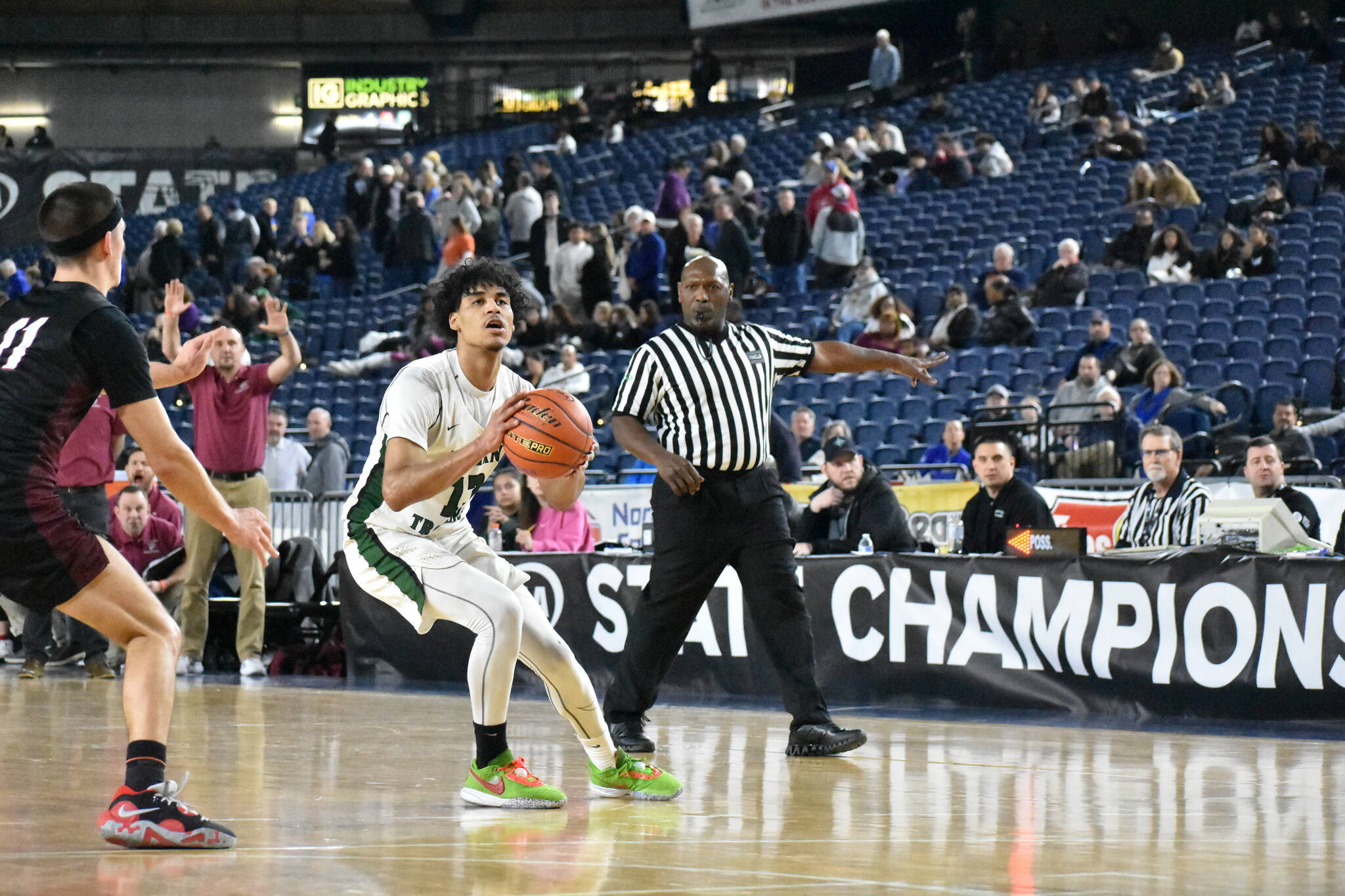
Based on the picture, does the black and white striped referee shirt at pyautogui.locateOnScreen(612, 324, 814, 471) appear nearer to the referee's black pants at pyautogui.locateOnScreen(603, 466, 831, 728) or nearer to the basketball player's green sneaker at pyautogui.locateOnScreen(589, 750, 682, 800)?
the referee's black pants at pyautogui.locateOnScreen(603, 466, 831, 728)

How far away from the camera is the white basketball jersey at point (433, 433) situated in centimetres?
515

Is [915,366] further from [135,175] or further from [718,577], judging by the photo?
[135,175]

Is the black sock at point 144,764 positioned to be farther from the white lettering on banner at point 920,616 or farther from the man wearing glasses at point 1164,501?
the man wearing glasses at point 1164,501

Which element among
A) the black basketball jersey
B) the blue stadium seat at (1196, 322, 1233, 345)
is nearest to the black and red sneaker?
the black basketball jersey

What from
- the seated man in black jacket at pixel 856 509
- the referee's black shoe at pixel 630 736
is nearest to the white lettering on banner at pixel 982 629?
the seated man in black jacket at pixel 856 509

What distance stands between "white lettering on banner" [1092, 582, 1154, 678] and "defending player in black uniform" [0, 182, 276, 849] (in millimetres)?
5360

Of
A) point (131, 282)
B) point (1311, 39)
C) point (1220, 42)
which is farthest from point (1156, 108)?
point (131, 282)

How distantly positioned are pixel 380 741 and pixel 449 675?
4.01 m

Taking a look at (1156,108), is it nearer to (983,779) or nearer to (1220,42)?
(1220,42)

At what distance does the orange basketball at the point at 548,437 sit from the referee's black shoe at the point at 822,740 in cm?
210

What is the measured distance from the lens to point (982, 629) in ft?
29.7

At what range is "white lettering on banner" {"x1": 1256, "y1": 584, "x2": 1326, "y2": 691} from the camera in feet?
26.0

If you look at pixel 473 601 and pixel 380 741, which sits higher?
pixel 473 601

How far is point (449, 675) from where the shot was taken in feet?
36.8
